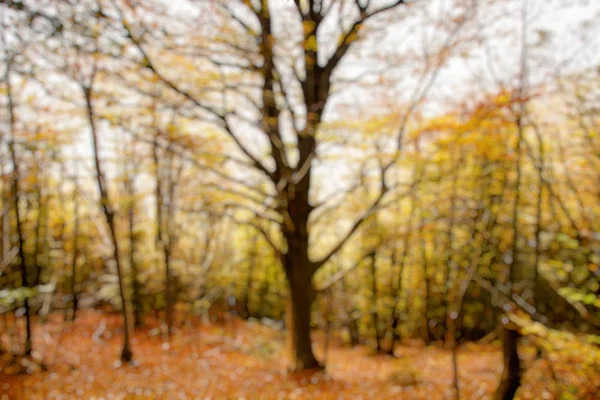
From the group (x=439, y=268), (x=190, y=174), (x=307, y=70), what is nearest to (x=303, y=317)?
(x=307, y=70)

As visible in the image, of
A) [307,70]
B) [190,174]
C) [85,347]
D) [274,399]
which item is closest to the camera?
[274,399]

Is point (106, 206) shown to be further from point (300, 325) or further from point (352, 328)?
point (352, 328)

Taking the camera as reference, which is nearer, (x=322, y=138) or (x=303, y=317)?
(x=322, y=138)

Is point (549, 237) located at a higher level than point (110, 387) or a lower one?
higher

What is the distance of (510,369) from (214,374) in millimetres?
6064

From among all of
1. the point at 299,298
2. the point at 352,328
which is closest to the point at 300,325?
the point at 299,298

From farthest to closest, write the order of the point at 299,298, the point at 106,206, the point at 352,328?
the point at 352,328
the point at 106,206
the point at 299,298

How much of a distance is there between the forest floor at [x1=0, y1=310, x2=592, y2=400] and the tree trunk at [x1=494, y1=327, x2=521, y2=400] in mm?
2352

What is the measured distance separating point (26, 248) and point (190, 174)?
706 cm

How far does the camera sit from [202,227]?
53.5ft

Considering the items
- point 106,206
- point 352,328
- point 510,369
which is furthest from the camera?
point 352,328

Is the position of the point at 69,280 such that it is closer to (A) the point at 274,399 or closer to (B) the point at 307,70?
(A) the point at 274,399

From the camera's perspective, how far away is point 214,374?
8.05 m

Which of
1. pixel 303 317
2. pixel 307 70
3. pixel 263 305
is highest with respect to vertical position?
pixel 307 70
